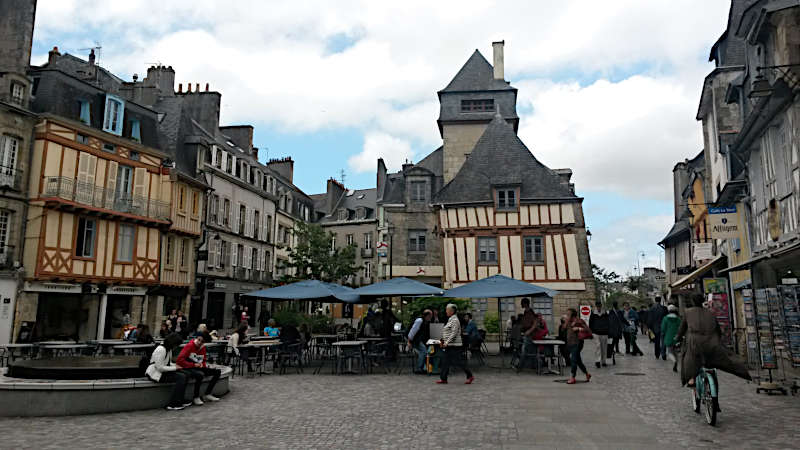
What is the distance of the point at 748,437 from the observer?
555 cm

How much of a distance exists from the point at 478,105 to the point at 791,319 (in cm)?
2322

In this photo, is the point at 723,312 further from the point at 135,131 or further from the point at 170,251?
the point at 135,131

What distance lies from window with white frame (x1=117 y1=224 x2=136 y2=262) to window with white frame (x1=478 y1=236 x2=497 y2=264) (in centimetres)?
1316

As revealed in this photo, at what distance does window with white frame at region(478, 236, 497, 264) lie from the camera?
22812mm

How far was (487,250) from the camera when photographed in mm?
22969

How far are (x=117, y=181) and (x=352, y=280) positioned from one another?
2332 cm

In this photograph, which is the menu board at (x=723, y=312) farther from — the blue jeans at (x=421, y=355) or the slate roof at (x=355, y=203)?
the slate roof at (x=355, y=203)

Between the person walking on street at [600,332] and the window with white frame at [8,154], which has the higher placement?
the window with white frame at [8,154]

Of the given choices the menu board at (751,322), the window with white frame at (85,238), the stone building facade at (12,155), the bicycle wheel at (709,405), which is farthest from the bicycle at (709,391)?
the window with white frame at (85,238)

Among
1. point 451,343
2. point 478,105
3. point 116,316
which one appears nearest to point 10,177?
point 116,316

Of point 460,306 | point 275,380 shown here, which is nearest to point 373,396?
point 275,380

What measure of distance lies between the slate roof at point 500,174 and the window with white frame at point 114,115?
12.4 m

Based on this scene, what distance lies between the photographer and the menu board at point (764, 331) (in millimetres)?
8625

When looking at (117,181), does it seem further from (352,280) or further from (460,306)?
(352,280)
